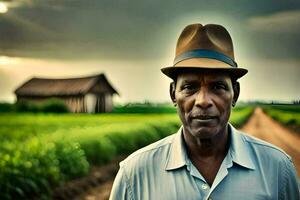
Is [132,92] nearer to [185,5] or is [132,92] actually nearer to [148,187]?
[185,5]

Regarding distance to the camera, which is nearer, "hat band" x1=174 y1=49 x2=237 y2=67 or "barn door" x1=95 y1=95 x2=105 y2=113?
"hat band" x1=174 y1=49 x2=237 y2=67

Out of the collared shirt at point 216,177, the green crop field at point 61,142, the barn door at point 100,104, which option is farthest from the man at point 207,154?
the barn door at point 100,104

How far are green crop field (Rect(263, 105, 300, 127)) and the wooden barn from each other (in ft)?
2.67

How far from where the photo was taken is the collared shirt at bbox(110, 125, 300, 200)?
66.7 inches

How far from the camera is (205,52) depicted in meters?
1.76

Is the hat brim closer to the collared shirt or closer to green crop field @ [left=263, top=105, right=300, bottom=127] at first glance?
the collared shirt

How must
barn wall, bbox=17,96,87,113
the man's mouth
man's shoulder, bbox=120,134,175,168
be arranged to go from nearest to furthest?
the man's mouth → man's shoulder, bbox=120,134,175,168 → barn wall, bbox=17,96,87,113

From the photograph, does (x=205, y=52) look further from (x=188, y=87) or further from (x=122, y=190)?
(x=122, y=190)

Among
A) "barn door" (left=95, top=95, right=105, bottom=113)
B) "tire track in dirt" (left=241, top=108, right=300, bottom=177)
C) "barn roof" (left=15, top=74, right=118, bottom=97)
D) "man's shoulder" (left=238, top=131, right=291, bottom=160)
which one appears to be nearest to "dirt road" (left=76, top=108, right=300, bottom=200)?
"tire track in dirt" (left=241, top=108, right=300, bottom=177)

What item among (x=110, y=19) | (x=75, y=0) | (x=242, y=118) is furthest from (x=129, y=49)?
(x=242, y=118)

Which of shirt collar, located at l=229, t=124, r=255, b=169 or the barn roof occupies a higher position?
the barn roof

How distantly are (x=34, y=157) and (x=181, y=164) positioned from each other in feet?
4.70

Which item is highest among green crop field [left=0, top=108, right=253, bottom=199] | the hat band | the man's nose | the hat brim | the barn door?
the hat band

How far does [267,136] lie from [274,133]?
60 millimetres
